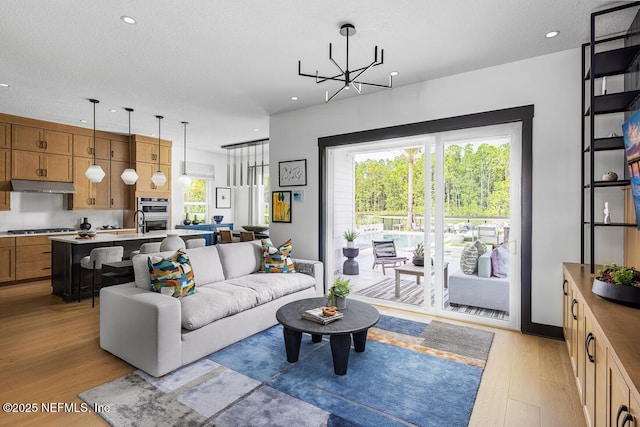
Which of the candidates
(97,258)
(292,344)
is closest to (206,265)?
(292,344)

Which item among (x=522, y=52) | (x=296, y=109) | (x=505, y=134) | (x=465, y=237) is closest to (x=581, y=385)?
(x=465, y=237)

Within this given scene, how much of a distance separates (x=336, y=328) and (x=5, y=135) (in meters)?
6.33

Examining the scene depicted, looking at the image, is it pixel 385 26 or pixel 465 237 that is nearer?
pixel 385 26

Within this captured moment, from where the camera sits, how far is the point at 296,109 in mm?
5168

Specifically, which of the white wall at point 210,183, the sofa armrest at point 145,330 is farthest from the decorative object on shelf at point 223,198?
the sofa armrest at point 145,330

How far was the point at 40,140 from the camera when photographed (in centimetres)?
580

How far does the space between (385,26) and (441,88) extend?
1.42 m

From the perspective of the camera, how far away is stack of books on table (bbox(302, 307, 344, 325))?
2625mm

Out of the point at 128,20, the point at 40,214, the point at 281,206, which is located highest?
the point at 128,20

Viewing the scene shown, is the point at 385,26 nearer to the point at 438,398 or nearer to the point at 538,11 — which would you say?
the point at 538,11

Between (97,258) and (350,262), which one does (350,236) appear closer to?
(350,262)

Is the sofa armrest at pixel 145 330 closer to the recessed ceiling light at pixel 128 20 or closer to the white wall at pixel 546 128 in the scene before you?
the recessed ceiling light at pixel 128 20

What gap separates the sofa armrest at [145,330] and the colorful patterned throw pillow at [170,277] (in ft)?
0.33

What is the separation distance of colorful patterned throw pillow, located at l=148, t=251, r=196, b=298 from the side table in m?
2.69
